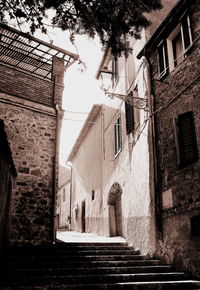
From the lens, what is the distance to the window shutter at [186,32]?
25.4ft

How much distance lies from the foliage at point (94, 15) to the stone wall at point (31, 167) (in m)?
6.56

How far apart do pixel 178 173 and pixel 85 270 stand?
3.16 meters

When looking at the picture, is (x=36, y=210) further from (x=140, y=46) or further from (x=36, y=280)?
(x=140, y=46)

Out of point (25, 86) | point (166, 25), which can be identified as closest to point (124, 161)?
point (25, 86)

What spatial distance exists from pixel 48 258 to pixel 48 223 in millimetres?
2084

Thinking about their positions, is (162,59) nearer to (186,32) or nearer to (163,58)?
(163,58)

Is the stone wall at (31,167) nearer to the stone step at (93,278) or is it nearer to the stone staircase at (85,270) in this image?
the stone staircase at (85,270)

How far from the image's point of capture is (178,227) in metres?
7.23

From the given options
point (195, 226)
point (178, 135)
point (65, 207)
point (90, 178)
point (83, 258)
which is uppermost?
point (90, 178)

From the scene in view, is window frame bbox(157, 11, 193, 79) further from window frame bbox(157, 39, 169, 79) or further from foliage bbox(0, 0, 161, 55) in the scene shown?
foliage bbox(0, 0, 161, 55)

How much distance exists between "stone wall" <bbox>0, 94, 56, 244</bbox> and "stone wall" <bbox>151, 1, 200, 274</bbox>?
3.69 m

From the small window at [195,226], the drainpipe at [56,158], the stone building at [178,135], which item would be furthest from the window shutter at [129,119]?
the small window at [195,226]

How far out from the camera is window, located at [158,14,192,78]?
7864 mm

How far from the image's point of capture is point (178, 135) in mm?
7664
